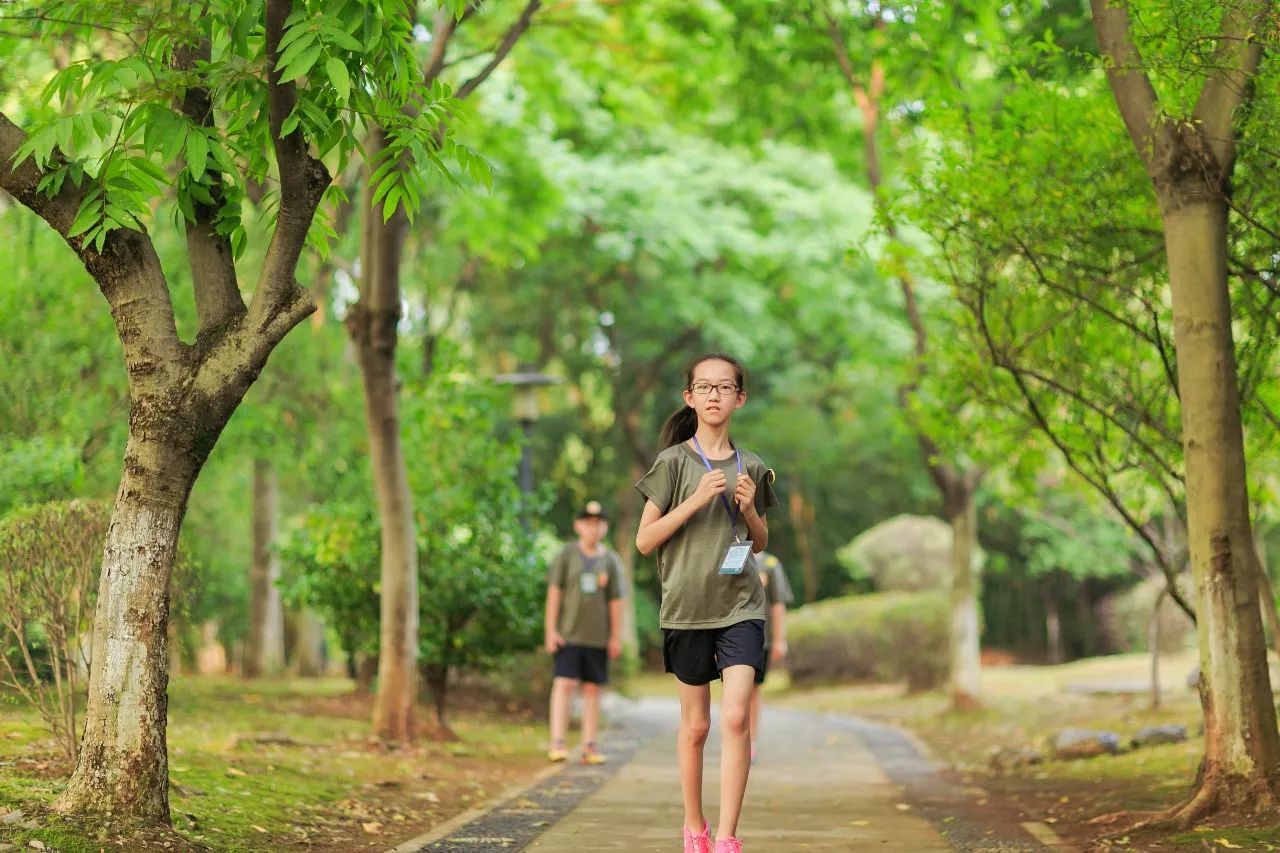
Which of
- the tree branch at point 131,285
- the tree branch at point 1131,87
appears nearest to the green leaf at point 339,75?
the tree branch at point 131,285

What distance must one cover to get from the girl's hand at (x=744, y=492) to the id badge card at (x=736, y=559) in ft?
0.50

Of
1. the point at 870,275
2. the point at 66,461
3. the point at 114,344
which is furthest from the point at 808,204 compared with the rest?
the point at 66,461

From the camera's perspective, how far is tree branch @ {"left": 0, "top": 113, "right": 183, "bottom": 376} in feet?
20.8

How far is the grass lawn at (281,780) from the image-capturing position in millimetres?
6621

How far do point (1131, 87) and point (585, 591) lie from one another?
6.21 meters

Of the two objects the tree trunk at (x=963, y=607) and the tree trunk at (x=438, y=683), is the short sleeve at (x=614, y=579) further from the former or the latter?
the tree trunk at (x=963, y=607)

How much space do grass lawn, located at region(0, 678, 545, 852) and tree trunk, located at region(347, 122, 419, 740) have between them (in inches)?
18.3

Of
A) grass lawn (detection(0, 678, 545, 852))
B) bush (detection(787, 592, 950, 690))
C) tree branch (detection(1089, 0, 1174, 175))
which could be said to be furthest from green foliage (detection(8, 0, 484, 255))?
bush (detection(787, 592, 950, 690))

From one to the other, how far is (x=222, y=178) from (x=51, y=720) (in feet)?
9.70

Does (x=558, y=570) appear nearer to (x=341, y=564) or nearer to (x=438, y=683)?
(x=438, y=683)

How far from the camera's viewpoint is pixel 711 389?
5965 mm

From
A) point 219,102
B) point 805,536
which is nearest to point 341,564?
point 219,102

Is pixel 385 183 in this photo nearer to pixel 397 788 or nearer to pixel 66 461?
pixel 397 788

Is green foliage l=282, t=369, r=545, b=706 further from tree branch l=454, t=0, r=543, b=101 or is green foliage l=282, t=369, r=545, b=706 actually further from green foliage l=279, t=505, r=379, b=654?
tree branch l=454, t=0, r=543, b=101
